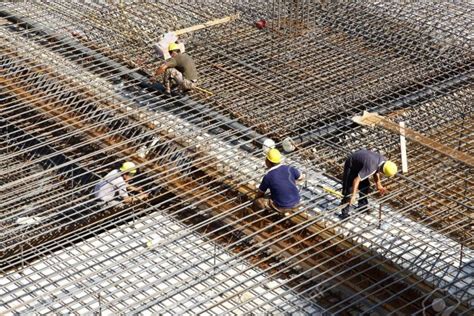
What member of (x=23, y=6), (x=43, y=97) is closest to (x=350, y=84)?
(x=43, y=97)

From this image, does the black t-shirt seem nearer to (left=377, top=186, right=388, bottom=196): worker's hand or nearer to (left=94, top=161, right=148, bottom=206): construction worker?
(left=377, top=186, right=388, bottom=196): worker's hand

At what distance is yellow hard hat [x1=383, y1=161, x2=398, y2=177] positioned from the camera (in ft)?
38.7

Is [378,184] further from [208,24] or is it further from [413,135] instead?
[208,24]

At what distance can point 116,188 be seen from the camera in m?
12.2

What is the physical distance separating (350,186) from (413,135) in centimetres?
162

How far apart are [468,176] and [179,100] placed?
4.65 m

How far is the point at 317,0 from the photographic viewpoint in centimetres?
1825

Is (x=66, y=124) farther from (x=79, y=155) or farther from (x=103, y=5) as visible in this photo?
(x=103, y=5)

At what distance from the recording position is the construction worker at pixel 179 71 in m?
14.7

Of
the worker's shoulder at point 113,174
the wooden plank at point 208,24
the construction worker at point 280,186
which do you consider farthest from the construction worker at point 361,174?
the wooden plank at point 208,24

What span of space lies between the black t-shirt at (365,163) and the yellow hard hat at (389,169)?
13 centimetres

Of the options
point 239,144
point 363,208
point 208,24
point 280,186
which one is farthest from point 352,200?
point 208,24

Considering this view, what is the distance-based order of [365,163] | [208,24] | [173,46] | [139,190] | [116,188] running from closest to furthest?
[365,163], [116,188], [139,190], [173,46], [208,24]

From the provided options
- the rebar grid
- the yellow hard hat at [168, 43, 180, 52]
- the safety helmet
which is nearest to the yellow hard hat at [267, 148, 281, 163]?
the rebar grid
